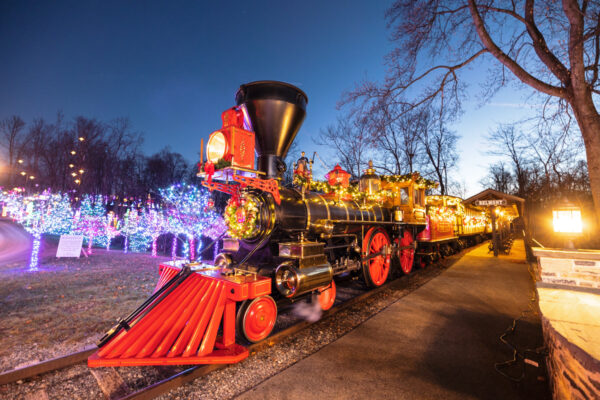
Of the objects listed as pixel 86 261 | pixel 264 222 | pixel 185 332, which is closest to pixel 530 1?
pixel 264 222

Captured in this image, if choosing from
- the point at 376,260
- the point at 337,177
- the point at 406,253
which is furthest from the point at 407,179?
the point at 337,177

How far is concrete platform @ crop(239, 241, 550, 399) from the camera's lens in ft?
7.90

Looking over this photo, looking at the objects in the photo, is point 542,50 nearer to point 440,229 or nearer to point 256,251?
point 440,229

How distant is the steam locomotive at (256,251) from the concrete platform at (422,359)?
0.80 meters

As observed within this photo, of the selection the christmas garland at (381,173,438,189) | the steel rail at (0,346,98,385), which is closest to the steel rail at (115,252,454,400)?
the steel rail at (0,346,98,385)

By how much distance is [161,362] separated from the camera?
2.41m

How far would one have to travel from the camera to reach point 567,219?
470cm

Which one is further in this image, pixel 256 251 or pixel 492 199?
pixel 492 199

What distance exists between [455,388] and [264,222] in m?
2.88

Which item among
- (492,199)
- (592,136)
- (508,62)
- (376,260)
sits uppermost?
(508,62)

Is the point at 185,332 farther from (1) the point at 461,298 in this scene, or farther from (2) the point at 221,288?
(1) the point at 461,298

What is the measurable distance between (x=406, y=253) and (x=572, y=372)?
637cm

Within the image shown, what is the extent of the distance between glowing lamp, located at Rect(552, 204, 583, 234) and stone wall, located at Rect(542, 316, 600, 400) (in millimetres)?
3685

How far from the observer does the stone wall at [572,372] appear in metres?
1.56
